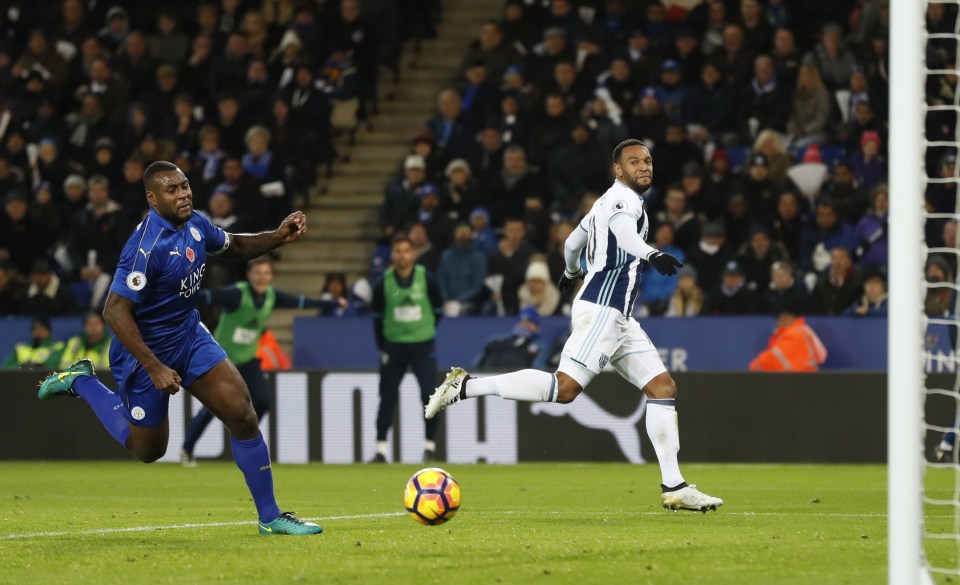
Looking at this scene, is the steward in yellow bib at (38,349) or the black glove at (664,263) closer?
the black glove at (664,263)

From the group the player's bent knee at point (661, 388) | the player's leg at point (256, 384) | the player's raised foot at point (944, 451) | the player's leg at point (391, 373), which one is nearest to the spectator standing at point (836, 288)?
the player's raised foot at point (944, 451)

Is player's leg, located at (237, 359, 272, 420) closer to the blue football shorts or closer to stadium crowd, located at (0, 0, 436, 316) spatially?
stadium crowd, located at (0, 0, 436, 316)

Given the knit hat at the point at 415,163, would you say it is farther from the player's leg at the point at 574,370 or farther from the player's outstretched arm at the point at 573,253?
the player's leg at the point at 574,370

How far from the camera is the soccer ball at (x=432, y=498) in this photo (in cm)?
805

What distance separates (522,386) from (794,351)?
6893 mm

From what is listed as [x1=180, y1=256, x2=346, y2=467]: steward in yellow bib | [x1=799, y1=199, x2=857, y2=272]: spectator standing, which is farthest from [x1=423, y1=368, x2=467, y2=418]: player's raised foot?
[x1=799, y1=199, x2=857, y2=272]: spectator standing

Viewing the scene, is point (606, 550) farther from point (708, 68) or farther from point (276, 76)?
point (276, 76)

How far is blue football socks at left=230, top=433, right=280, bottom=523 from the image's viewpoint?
8047 mm

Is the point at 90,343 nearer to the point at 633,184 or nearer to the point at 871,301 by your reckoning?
the point at 871,301

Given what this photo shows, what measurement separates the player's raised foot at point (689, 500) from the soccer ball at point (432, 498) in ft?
5.63

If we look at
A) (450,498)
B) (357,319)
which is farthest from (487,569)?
(357,319)

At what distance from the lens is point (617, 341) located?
9430mm

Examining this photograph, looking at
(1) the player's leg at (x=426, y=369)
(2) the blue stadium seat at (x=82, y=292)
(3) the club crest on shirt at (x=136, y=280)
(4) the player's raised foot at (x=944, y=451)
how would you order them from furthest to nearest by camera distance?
(2) the blue stadium seat at (x=82, y=292) → (1) the player's leg at (x=426, y=369) → (4) the player's raised foot at (x=944, y=451) → (3) the club crest on shirt at (x=136, y=280)

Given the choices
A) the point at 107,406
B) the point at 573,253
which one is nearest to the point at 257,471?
the point at 107,406
